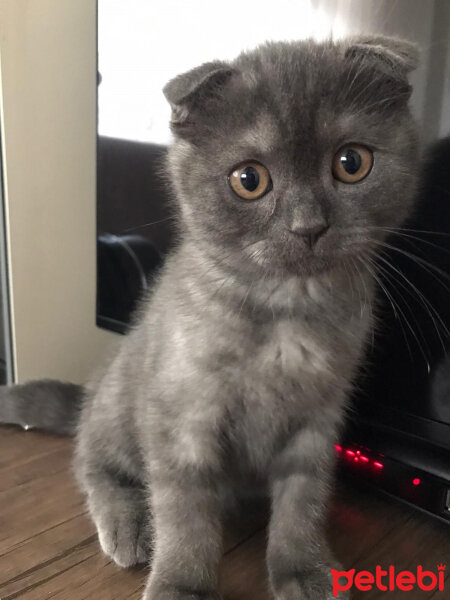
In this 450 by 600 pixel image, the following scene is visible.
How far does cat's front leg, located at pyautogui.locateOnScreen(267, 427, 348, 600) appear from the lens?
2.42ft

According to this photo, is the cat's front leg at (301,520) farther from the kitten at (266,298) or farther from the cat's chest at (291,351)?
the cat's chest at (291,351)

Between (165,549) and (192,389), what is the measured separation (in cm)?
19

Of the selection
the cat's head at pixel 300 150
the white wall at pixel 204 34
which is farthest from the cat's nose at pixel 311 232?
the white wall at pixel 204 34

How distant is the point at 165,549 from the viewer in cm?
74

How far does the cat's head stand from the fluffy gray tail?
0.58 m

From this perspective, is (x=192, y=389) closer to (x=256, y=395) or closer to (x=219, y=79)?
(x=256, y=395)

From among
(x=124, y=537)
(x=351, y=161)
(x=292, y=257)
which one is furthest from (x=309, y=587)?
(x=351, y=161)

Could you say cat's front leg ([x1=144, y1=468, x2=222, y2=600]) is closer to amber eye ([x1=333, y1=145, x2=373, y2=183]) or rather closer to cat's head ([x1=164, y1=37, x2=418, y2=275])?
cat's head ([x1=164, y1=37, x2=418, y2=275])

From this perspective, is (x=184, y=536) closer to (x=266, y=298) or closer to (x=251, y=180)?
(x=266, y=298)

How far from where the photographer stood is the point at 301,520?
805mm

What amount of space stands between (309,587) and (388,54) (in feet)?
1.97

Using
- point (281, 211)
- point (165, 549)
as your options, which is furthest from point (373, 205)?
point (165, 549)

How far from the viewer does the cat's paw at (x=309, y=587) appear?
719 millimetres
